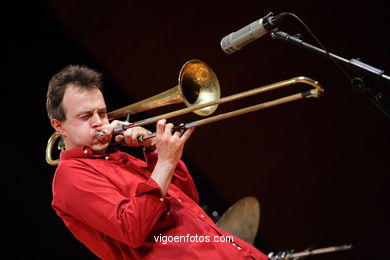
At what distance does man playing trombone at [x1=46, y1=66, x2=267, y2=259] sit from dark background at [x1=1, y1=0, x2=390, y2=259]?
1.25m

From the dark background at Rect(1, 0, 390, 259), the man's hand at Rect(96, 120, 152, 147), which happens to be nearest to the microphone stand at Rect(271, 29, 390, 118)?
the man's hand at Rect(96, 120, 152, 147)

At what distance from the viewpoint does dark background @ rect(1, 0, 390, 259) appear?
128 inches

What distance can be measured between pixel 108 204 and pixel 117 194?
0.27 ft

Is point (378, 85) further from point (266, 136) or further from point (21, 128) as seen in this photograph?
point (21, 128)

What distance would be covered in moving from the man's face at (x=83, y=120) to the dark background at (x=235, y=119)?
132 cm

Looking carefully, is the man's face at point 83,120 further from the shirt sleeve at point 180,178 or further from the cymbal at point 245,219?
the cymbal at point 245,219

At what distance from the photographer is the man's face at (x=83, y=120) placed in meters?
2.10

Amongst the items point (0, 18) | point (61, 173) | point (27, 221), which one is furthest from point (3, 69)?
point (61, 173)

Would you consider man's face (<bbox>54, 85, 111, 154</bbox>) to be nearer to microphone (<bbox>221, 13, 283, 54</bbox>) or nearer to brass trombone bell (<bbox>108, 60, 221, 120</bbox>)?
brass trombone bell (<bbox>108, 60, 221, 120</bbox>)

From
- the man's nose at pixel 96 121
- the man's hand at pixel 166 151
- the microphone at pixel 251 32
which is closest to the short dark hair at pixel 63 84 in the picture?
the man's nose at pixel 96 121

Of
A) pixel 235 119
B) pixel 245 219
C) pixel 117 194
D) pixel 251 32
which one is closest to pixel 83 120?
pixel 117 194

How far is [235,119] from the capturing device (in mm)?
4227

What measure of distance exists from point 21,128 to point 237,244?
2.09 m

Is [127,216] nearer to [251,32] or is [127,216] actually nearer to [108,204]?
[108,204]
